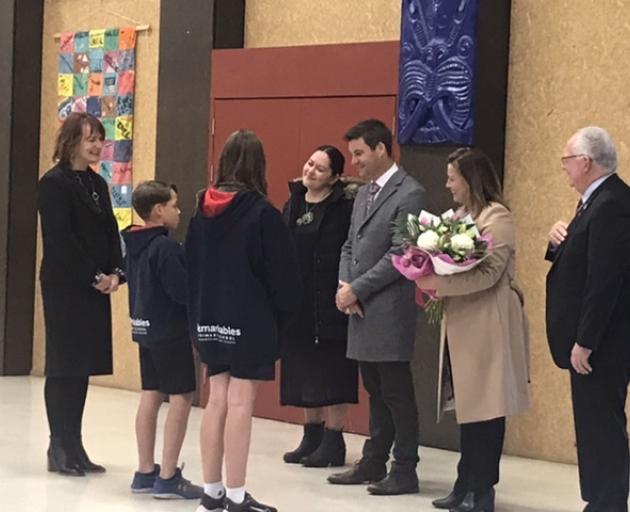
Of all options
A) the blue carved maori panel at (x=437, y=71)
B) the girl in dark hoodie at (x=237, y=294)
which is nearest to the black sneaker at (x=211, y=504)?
the girl in dark hoodie at (x=237, y=294)

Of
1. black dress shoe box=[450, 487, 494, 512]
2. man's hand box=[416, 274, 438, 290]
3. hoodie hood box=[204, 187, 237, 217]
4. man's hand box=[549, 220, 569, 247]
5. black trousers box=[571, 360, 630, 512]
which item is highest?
hoodie hood box=[204, 187, 237, 217]

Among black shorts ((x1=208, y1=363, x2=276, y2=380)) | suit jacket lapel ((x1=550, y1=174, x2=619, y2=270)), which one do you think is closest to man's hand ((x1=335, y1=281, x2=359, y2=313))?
black shorts ((x1=208, y1=363, x2=276, y2=380))

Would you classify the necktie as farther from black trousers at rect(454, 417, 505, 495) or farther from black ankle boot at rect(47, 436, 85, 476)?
black ankle boot at rect(47, 436, 85, 476)

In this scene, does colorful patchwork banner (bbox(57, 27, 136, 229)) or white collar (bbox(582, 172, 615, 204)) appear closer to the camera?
white collar (bbox(582, 172, 615, 204))

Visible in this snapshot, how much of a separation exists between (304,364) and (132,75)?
3.29 metres

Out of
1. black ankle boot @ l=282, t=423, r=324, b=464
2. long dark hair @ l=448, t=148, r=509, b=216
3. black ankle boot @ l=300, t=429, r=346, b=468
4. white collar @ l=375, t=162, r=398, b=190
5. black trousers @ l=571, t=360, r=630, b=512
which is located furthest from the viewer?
black ankle boot @ l=282, t=423, r=324, b=464

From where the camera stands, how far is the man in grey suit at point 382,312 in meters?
5.75

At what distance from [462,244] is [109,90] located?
14.9 ft

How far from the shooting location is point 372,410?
19.7 feet

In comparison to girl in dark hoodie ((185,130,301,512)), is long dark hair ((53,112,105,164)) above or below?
above

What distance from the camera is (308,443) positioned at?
657 centimetres

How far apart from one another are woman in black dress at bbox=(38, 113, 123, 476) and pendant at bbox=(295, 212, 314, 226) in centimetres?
92

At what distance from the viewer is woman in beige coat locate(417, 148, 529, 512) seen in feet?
17.4

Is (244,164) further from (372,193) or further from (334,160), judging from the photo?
(334,160)
